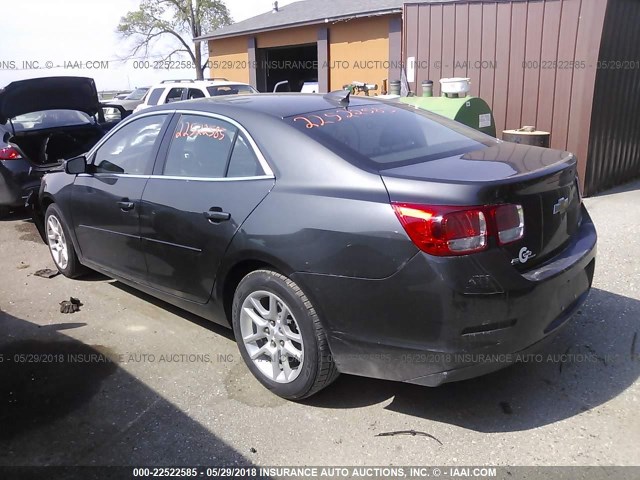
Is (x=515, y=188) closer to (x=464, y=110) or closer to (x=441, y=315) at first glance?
(x=441, y=315)

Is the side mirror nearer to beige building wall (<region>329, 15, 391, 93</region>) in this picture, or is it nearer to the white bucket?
the white bucket

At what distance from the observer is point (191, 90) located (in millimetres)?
12195

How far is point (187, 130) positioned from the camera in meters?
3.77

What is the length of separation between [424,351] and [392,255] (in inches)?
18.7

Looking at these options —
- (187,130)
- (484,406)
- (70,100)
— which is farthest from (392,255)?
(70,100)

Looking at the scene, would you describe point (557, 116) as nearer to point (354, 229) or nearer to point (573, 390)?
point (573, 390)

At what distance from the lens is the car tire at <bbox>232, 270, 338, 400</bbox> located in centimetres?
296

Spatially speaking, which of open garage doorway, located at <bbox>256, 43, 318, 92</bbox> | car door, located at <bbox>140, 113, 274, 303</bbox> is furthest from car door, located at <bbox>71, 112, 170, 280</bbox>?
open garage doorway, located at <bbox>256, 43, 318, 92</bbox>

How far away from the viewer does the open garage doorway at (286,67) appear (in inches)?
759

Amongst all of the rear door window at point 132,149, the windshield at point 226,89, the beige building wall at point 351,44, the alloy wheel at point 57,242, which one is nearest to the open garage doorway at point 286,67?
the beige building wall at point 351,44

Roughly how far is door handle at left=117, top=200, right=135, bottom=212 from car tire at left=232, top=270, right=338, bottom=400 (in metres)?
1.19

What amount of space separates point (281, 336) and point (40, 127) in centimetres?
622

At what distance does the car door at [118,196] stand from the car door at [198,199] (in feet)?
0.55

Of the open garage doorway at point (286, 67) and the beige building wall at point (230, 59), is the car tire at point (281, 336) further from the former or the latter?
the beige building wall at point (230, 59)
